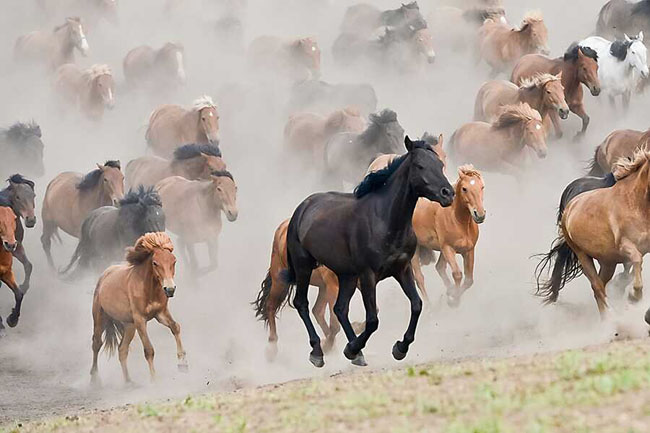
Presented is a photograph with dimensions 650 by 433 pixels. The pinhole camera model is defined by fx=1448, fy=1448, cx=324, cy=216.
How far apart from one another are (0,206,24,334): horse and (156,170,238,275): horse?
2.91 meters

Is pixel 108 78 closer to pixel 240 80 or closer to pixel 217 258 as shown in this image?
pixel 240 80

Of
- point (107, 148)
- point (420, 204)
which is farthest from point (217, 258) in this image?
point (107, 148)

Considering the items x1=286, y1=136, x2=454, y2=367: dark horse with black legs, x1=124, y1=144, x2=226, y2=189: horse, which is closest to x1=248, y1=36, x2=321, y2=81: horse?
x1=124, y1=144, x2=226, y2=189: horse

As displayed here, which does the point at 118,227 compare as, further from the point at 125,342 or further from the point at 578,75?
the point at 578,75

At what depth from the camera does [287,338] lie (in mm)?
18016

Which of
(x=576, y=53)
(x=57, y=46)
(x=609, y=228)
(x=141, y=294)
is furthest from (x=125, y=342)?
(x=57, y=46)

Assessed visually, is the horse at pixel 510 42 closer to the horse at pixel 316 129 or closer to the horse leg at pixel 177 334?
the horse at pixel 316 129

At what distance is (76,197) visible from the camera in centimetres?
2322

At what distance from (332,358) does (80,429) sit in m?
5.30

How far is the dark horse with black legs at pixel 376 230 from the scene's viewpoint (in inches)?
489

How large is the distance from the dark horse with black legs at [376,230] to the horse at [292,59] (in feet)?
76.8

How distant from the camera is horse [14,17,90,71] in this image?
1512 inches

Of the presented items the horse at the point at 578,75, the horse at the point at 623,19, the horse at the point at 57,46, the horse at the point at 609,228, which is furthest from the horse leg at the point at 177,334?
the horse at the point at 57,46

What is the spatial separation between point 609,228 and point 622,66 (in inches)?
558
